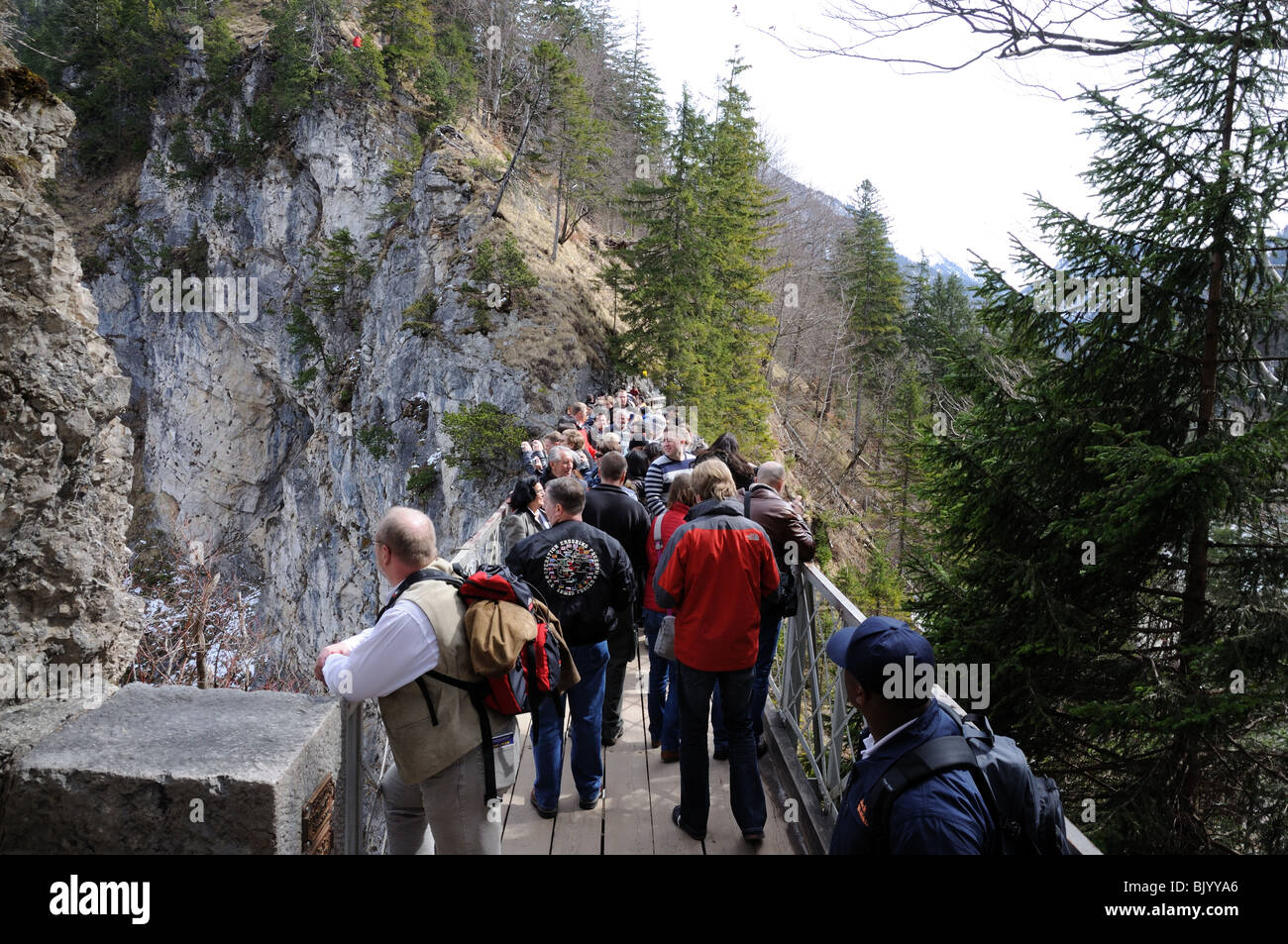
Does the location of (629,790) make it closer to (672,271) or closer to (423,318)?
(672,271)

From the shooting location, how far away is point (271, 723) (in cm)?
266

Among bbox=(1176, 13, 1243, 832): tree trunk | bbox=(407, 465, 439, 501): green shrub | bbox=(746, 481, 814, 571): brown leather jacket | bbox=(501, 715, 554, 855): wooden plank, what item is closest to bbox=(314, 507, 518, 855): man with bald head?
bbox=(501, 715, 554, 855): wooden plank

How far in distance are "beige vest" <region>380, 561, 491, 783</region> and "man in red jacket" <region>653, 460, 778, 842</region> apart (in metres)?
1.56

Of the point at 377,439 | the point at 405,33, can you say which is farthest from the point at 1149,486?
the point at 405,33

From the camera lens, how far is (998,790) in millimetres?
1874

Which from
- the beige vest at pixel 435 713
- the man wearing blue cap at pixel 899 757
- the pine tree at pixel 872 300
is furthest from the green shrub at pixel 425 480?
the pine tree at pixel 872 300

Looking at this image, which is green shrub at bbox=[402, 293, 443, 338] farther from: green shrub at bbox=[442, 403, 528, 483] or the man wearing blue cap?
the man wearing blue cap

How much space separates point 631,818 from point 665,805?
10.3 inches

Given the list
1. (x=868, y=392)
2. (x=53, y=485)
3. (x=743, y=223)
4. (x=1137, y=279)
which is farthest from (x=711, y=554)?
(x=868, y=392)

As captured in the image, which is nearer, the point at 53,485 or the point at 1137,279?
the point at 53,485

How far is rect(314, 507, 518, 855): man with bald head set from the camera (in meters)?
2.75

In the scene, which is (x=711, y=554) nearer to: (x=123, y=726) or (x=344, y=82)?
(x=123, y=726)

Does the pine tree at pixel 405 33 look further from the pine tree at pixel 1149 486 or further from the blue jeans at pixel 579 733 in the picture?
the blue jeans at pixel 579 733
